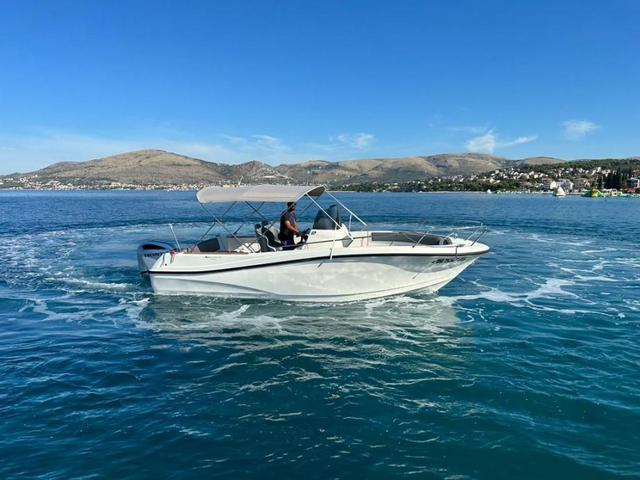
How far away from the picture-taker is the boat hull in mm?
11992

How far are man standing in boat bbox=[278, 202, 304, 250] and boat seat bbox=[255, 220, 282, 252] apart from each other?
0.61ft

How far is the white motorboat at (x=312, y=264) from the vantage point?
12.0 metres

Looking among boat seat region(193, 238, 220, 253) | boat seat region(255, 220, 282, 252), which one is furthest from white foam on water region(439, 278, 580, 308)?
boat seat region(193, 238, 220, 253)

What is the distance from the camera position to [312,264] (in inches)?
472

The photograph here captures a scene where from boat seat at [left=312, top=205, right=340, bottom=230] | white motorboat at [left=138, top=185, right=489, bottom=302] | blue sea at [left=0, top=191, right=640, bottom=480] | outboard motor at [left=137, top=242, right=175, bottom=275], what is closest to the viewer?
blue sea at [left=0, top=191, right=640, bottom=480]

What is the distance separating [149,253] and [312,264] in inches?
291

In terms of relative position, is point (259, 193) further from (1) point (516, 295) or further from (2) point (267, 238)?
(1) point (516, 295)

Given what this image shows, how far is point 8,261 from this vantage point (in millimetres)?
20688

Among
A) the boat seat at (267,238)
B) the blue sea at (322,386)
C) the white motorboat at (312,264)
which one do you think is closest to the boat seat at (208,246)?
the white motorboat at (312,264)

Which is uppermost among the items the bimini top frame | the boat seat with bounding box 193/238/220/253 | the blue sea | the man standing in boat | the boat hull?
the bimini top frame

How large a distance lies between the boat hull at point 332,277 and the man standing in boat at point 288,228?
1.07 meters

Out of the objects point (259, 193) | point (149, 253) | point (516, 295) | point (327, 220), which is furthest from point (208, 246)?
point (516, 295)

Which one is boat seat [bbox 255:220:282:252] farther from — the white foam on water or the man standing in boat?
the white foam on water

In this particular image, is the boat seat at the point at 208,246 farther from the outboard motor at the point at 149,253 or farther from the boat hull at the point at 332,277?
the outboard motor at the point at 149,253
